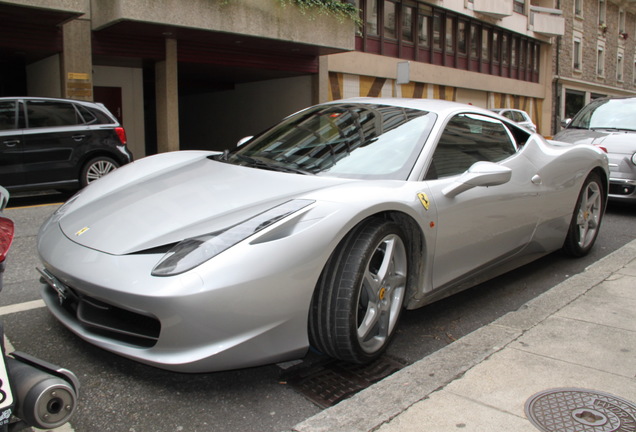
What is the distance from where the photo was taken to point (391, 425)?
2.19 metres

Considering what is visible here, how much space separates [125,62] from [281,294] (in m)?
14.7

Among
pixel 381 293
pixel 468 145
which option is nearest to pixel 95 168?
pixel 468 145

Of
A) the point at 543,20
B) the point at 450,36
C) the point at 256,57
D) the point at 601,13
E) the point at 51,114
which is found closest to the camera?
the point at 51,114

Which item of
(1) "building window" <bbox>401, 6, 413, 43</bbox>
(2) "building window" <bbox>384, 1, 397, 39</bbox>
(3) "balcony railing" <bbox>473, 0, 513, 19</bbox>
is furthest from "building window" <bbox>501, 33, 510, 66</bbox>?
(2) "building window" <bbox>384, 1, 397, 39</bbox>

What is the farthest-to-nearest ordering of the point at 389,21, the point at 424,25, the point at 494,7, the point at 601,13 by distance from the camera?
the point at 601,13 → the point at 494,7 → the point at 424,25 → the point at 389,21

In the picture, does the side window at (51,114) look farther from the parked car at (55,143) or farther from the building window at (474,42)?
the building window at (474,42)

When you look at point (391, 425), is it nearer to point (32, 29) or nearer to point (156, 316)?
point (156, 316)

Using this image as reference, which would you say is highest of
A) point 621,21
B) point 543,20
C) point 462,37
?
point 621,21

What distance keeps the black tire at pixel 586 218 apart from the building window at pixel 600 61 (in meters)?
38.5

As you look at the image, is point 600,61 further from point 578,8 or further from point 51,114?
point 51,114

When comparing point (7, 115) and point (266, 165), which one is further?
point (7, 115)

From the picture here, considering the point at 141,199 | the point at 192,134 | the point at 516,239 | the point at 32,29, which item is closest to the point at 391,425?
the point at 141,199

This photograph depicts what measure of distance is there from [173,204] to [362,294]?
3.46 ft

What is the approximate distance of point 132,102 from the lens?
16.3 m
